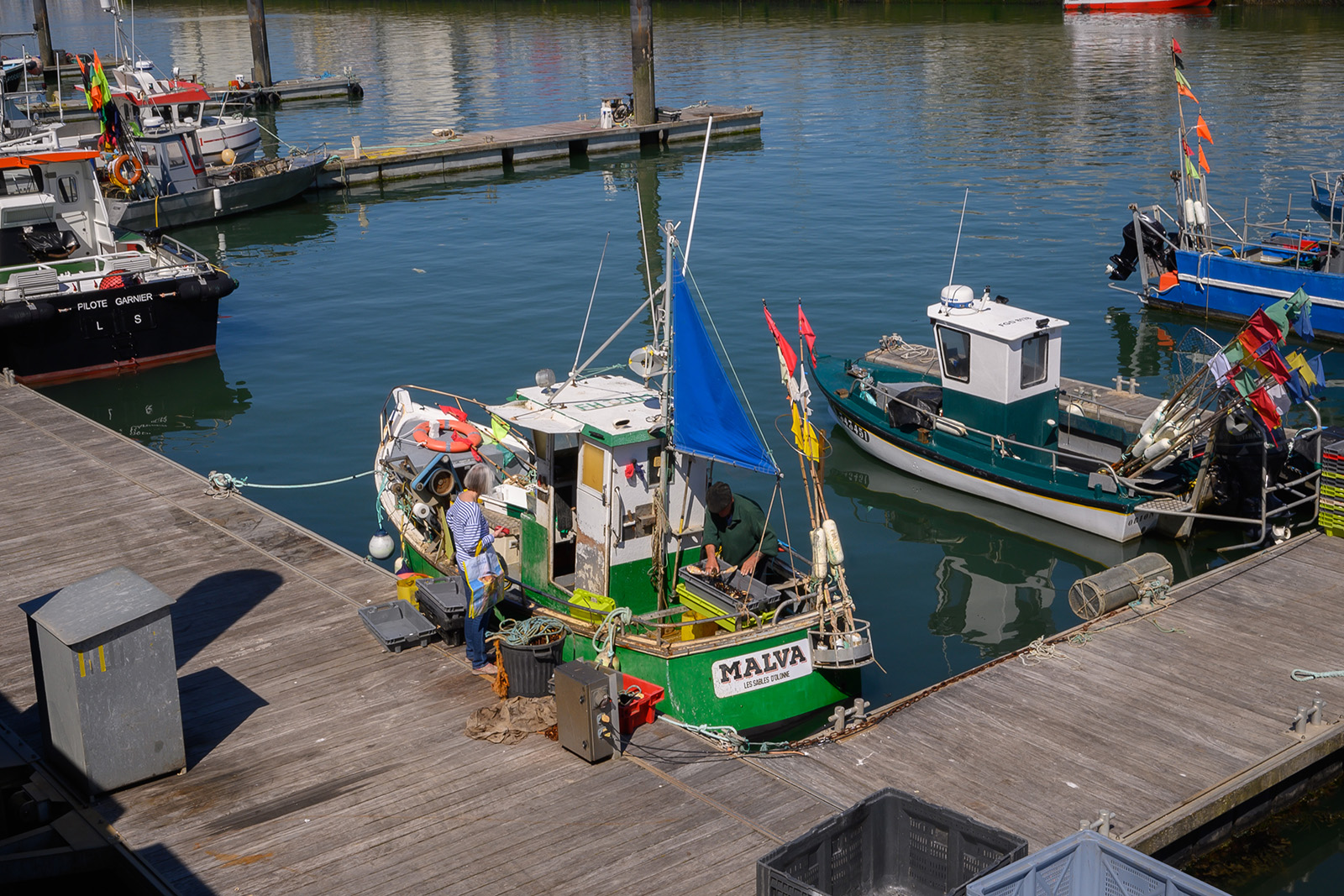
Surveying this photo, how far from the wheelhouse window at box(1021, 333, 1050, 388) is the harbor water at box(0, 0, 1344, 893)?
75.8 inches

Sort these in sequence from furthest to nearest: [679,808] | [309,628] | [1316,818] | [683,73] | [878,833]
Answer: [683,73] → [309,628] → [1316,818] → [679,808] → [878,833]

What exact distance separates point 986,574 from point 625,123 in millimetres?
32056

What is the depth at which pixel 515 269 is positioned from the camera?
30141 millimetres

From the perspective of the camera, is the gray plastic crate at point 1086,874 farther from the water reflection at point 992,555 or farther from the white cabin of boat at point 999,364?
the white cabin of boat at point 999,364

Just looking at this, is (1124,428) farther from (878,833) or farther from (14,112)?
(14,112)

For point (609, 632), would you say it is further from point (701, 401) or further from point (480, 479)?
point (480, 479)

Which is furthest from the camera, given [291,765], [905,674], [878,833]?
[905,674]

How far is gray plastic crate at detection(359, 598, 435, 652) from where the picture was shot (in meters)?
11.1

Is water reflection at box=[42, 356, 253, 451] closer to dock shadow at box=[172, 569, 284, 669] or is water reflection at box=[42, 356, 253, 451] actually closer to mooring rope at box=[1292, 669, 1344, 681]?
dock shadow at box=[172, 569, 284, 669]

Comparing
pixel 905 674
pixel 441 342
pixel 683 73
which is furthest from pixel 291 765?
pixel 683 73

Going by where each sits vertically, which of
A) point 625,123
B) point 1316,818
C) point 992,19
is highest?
point 992,19

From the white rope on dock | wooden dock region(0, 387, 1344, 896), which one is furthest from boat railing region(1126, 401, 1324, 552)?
the white rope on dock

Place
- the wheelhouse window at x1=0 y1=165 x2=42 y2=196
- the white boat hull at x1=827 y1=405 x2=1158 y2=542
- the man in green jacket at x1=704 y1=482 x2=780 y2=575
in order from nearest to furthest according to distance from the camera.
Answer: the man in green jacket at x1=704 y1=482 x2=780 y2=575 < the white boat hull at x1=827 y1=405 x2=1158 y2=542 < the wheelhouse window at x1=0 y1=165 x2=42 y2=196

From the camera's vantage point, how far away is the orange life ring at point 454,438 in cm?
1334
